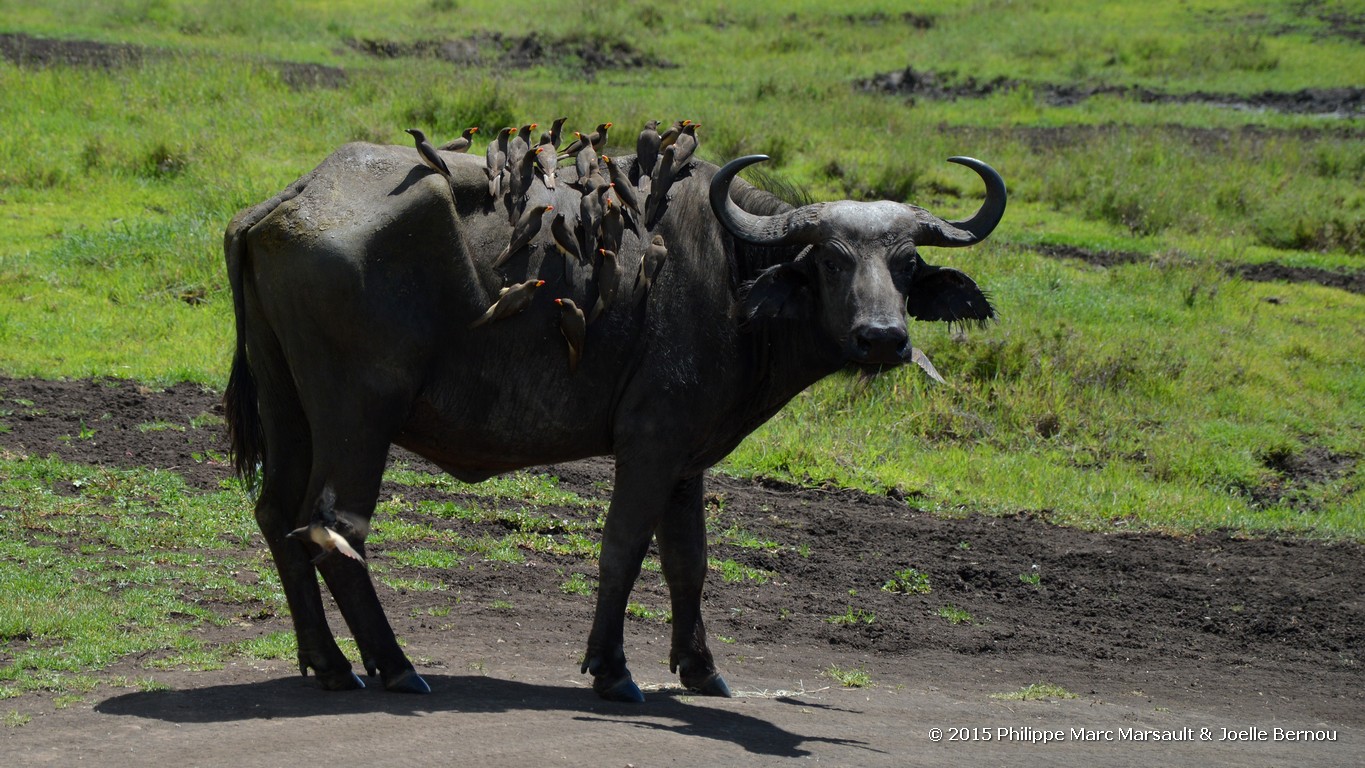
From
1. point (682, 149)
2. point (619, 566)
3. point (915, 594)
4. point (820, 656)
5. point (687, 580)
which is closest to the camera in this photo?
point (619, 566)

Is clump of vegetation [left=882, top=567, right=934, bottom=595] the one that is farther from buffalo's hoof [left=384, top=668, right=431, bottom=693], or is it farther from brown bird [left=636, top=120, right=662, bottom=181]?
buffalo's hoof [left=384, top=668, right=431, bottom=693]

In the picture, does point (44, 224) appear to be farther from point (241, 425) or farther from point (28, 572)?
point (241, 425)

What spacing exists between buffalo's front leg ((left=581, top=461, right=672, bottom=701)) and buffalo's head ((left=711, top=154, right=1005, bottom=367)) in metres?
0.93

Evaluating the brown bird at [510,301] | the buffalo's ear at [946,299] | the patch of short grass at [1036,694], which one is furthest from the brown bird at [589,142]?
the patch of short grass at [1036,694]

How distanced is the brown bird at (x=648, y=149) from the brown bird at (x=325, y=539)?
2.24m

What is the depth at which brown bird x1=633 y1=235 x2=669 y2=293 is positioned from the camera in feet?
22.3

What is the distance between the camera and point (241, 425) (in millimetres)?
7016

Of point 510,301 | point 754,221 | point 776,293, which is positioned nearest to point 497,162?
point 510,301

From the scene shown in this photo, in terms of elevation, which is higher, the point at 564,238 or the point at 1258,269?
the point at 1258,269

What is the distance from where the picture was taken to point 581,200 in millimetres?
6949

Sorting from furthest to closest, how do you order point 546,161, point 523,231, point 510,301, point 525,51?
point 525,51 → point 546,161 → point 523,231 → point 510,301

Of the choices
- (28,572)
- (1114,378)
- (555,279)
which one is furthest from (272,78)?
(555,279)

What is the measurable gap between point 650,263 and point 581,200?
0.45 meters

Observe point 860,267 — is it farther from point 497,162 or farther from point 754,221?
point 497,162
